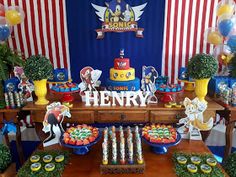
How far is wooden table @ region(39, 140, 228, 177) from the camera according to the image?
1.99 meters

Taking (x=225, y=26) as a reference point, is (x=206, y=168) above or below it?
below

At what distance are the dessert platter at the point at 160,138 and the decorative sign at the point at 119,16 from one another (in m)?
2.13

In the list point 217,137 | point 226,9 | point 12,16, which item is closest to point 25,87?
point 12,16

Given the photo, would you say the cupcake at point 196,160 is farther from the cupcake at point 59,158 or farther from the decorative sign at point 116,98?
the cupcake at point 59,158

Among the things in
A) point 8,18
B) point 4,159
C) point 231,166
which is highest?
point 8,18

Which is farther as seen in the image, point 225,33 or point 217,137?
point 217,137

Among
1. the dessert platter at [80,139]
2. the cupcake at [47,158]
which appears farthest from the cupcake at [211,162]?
the cupcake at [47,158]

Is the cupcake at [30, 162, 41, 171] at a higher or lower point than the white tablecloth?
higher

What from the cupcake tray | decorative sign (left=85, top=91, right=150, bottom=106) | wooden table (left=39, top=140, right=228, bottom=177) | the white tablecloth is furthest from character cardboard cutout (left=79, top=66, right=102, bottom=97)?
the white tablecloth

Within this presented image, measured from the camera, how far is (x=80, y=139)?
7.40 feet

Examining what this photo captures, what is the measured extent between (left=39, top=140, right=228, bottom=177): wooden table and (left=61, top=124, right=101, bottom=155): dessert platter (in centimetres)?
8

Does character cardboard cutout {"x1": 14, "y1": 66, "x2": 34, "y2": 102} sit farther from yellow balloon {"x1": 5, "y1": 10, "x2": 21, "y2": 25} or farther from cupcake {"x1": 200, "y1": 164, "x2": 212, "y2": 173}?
cupcake {"x1": 200, "y1": 164, "x2": 212, "y2": 173}

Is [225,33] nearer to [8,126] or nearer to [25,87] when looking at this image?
[25,87]

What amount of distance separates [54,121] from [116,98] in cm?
78
